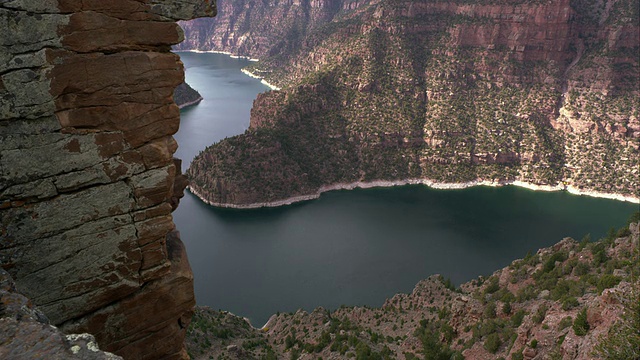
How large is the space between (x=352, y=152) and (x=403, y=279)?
52717 millimetres

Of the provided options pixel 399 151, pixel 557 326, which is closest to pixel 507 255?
pixel 399 151

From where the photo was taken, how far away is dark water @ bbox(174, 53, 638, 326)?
227ft

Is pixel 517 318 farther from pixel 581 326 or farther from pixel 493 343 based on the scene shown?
pixel 581 326

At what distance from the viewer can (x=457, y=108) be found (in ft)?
409

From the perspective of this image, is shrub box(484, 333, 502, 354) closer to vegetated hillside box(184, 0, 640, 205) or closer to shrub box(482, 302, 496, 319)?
shrub box(482, 302, 496, 319)

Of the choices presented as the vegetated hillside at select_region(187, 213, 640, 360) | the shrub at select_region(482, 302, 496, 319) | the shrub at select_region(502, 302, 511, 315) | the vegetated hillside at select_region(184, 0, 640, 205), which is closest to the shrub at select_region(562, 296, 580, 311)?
the vegetated hillside at select_region(187, 213, 640, 360)

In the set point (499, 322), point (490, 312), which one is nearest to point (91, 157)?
point (499, 322)

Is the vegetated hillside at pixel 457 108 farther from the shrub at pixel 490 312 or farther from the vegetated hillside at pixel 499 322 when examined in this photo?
the shrub at pixel 490 312

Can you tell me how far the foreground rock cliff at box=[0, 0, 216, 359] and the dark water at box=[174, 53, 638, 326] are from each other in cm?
5492

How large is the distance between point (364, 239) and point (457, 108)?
6167 cm

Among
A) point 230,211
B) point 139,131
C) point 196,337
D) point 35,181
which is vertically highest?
point 139,131

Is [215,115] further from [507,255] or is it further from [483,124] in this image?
[507,255]

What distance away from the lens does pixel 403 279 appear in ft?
232

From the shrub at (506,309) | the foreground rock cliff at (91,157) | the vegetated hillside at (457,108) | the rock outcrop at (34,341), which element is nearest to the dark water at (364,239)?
the vegetated hillside at (457,108)
